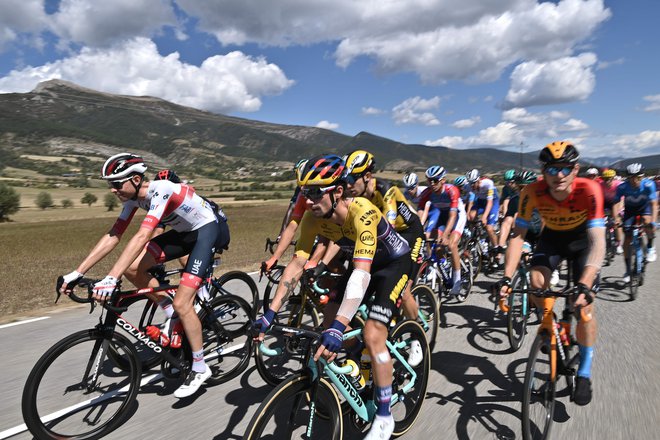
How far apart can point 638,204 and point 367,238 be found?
7650mm

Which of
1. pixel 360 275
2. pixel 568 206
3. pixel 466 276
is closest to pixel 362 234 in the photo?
pixel 360 275

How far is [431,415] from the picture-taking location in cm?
360

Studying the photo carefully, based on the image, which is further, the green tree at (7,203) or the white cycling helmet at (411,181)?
the green tree at (7,203)

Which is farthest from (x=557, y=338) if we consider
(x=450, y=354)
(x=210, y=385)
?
(x=210, y=385)

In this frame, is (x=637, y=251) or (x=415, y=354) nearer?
(x=415, y=354)

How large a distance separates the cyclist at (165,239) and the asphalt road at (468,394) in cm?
37

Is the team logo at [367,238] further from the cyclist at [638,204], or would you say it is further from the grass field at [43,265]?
the cyclist at [638,204]

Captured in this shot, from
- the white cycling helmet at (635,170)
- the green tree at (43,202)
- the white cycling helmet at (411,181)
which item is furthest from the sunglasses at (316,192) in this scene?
the green tree at (43,202)

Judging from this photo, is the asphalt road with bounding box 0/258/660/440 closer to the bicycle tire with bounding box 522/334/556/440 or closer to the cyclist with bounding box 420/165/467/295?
the bicycle tire with bounding box 522/334/556/440

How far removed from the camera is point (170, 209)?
4.07 m

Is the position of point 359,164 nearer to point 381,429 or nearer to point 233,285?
point 233,285

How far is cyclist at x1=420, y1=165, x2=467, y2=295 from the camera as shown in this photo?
6.89 metres

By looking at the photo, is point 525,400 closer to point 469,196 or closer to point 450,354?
point 450,354

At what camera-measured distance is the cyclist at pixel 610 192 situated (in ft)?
31.2
